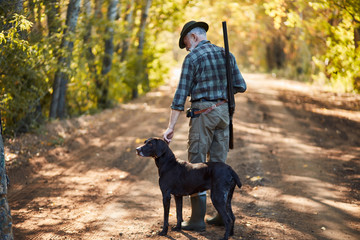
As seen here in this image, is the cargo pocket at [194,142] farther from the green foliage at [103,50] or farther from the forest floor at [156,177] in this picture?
the green foliage at [103,50]

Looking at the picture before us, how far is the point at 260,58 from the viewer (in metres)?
36.3

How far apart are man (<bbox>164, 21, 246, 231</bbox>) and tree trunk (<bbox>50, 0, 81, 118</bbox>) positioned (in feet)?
19.7

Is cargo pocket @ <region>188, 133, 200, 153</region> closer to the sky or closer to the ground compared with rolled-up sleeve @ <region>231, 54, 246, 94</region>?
closer to the ground

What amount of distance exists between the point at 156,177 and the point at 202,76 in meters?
3.49

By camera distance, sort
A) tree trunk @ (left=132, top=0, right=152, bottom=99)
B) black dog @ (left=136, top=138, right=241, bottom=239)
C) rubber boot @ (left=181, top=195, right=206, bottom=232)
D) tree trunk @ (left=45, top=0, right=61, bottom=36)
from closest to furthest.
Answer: black dog @ (left=136, top=138, right=241, bottom=239), rubber boot @ (left=181, top=195, right=206, bottom=232), tree trunk @ (left=45, top=0, right=61, bottom=36), tree trunk @ (left=132, top=0, right=152, bottom=99)

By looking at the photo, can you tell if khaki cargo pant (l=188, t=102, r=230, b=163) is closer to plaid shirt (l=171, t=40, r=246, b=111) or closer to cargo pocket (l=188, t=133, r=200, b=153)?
cargo pocket (l=188, t=133, r=200, b=153)

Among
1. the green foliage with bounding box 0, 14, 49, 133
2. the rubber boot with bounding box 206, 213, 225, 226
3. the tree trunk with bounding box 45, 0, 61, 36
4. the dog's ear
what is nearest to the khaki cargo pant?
the dog's ear

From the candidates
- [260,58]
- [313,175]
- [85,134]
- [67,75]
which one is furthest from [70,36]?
[260,58]

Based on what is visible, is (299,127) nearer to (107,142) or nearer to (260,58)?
(107,142)

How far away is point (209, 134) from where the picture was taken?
5.08 metres

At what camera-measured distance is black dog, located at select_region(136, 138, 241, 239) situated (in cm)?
468

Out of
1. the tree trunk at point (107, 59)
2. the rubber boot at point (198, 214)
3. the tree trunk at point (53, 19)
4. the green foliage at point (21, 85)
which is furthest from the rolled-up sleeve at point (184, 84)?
the tree trunk at point (107, 59)

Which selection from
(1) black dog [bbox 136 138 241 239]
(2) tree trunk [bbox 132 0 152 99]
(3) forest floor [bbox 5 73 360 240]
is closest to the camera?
(1) black dog [bbox 136 138 241 239]

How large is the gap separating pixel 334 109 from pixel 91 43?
28.7ft
